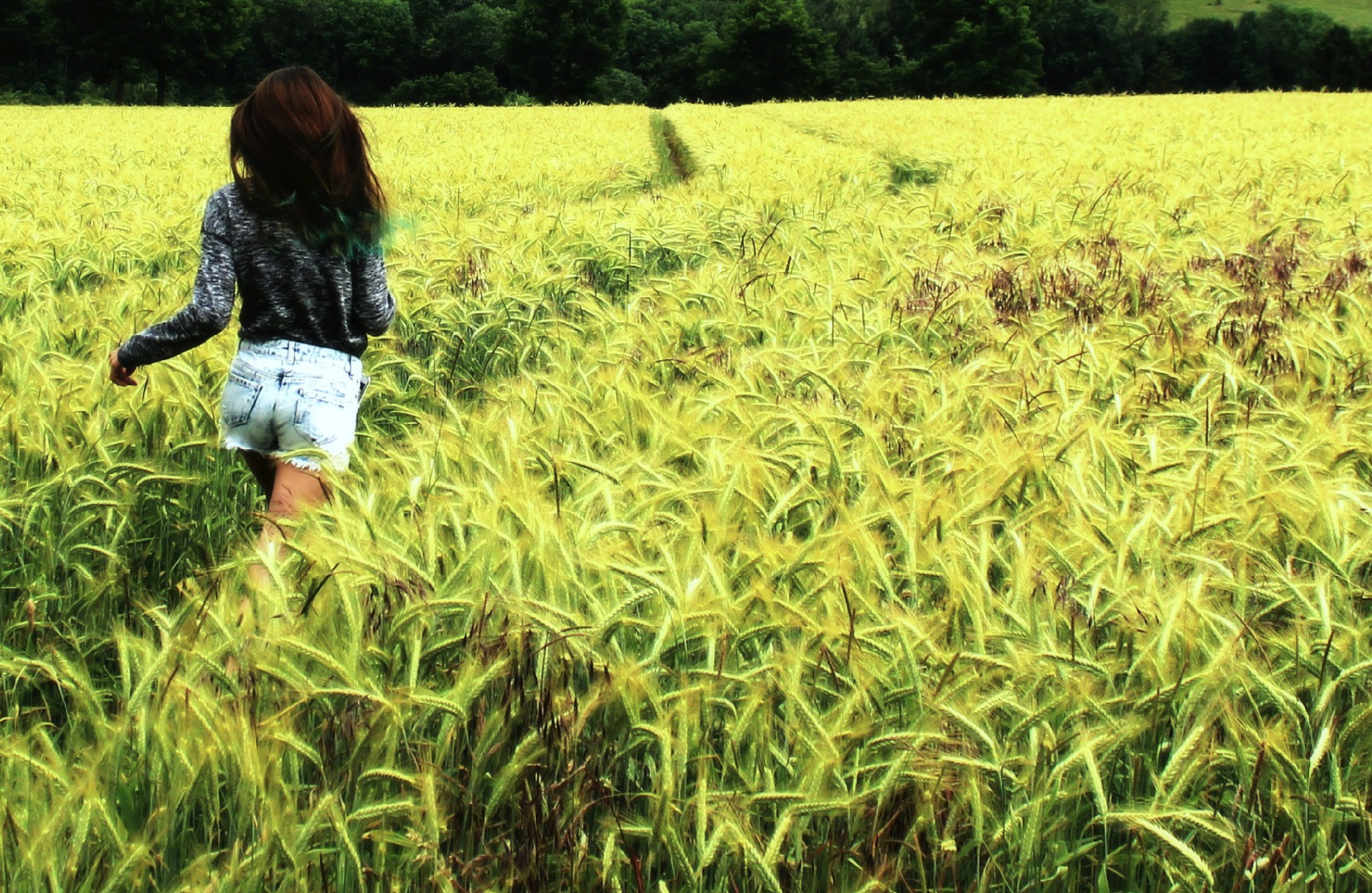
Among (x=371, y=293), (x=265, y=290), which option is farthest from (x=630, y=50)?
(x=265, y=290)

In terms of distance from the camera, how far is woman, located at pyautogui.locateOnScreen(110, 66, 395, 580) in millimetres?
2652

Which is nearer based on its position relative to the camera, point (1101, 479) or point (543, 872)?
point (543, 872)

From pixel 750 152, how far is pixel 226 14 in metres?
45.2

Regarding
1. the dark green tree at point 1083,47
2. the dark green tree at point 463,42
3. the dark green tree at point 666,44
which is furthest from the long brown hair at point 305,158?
the dark green tree at point 1083,47

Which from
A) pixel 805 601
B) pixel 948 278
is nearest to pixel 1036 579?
pixel 805 601

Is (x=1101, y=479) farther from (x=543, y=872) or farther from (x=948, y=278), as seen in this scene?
(x=948, y=278)

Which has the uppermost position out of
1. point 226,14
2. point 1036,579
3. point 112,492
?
point 226,14

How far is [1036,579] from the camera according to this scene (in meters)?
1.83

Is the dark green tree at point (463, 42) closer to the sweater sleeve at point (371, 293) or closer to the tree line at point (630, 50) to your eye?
the tree line at point (630, 50)

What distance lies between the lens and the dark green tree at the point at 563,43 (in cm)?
5591

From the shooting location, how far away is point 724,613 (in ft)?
5.24

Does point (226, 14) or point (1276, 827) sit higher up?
point (226, 14)

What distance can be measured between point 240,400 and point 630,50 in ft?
271

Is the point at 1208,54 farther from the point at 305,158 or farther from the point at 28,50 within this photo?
the point at 305,158
